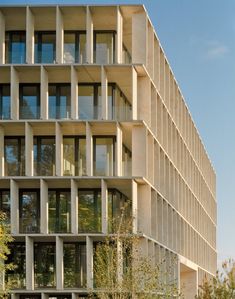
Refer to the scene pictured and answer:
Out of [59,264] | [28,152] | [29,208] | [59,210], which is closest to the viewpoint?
[59,264]

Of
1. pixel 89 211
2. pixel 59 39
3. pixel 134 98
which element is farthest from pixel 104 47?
pixel 89 211

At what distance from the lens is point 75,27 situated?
47875 mm

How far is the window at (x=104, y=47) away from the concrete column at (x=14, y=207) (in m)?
8.04

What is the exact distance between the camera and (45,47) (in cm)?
4759

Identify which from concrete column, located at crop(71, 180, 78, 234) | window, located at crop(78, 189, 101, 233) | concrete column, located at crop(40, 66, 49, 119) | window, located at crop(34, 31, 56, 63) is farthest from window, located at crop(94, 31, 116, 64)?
window, located at crop(78, 189, 101, 233)

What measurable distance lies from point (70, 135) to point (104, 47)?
519 centimetres

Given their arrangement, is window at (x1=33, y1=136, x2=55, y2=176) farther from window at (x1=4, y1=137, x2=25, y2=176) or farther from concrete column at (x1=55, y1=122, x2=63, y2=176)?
window at (x1=4, y1=137, x2=25, y2=176)

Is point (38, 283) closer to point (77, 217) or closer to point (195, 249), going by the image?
point (77, 217)

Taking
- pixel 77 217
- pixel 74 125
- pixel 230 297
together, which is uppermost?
pixel 74 125

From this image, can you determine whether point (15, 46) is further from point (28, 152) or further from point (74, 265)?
point (74, 265)

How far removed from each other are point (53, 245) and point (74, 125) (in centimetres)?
658

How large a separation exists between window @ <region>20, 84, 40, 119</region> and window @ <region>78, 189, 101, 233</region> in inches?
194

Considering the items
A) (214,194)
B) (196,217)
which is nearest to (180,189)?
(196,217)

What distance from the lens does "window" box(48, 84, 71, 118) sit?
46.3 meters
